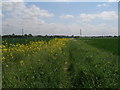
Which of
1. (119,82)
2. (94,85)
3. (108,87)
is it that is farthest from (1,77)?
(119,82)

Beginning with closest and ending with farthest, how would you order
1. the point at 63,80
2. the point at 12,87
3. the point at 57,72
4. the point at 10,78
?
the point at 12,87, the point at 10,78, the point at 63,80, the point at 57,72

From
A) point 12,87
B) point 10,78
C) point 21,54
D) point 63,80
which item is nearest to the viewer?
point 12,87

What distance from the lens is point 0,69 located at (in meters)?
4.94

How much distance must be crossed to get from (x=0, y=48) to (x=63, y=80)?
2.99 meters

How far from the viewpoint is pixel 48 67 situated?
5.54m

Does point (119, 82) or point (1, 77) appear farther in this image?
point (119, 82)

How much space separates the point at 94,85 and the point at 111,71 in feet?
4.63

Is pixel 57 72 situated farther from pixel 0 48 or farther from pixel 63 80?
pixel 0 48

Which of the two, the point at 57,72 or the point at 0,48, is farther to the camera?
the point at 0,48

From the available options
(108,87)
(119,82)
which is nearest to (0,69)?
(108,87)

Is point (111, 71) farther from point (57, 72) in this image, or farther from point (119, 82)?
point (57, 72)

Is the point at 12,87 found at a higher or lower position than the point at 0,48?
lower

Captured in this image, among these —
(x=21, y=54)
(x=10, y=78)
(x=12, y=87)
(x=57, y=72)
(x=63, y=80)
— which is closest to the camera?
(x=12, y=87)

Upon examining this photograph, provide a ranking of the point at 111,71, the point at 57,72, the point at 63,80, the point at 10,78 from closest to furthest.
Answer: the point at 10,78
the point at 63,80
the point at 57,72
the point at 111,71
